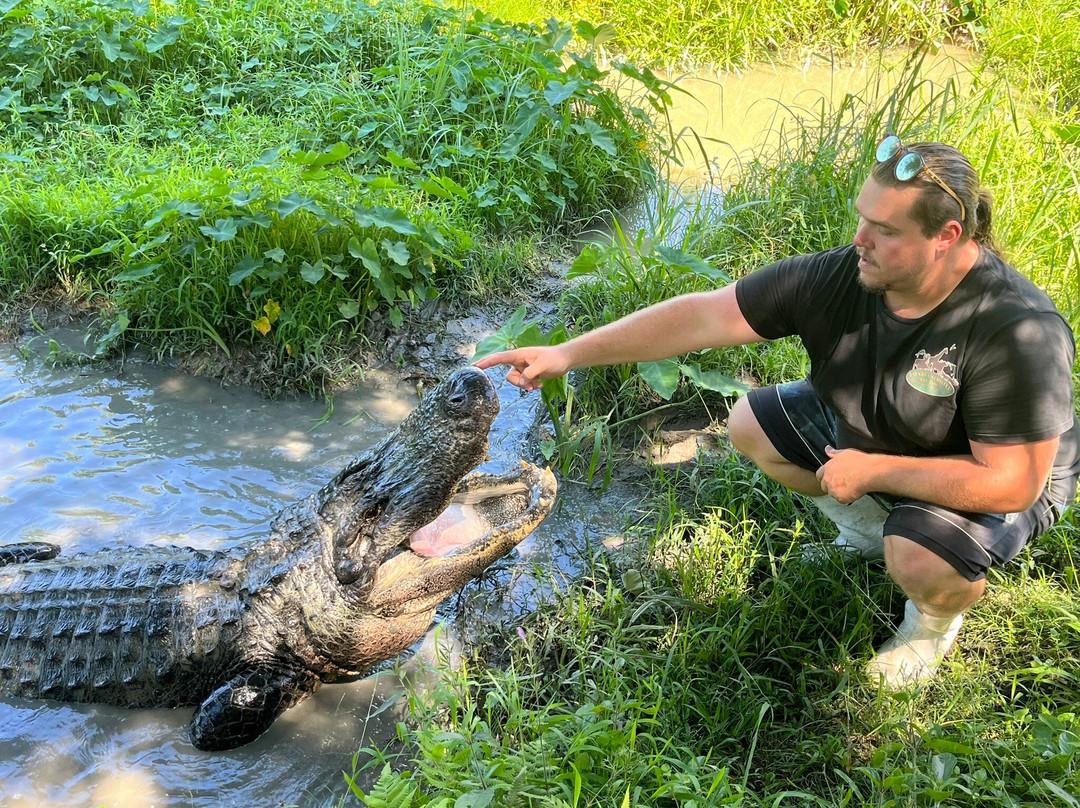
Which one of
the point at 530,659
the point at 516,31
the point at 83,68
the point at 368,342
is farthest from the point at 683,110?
Answer: the point at 530,659

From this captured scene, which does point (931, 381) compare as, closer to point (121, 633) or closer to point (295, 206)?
point (121, 633)

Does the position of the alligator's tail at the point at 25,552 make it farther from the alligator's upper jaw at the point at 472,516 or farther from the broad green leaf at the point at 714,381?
the broad green leaf at the point at 714,381

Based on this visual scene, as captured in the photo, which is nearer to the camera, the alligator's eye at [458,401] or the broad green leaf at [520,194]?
the alligator's eye at [458,401]

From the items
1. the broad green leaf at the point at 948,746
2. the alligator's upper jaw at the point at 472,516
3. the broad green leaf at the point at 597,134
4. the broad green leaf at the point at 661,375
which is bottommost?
the broad green leaf at the point at 948,746

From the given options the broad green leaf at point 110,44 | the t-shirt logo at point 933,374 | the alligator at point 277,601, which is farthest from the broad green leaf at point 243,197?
the t-shirt logo at point 933,374

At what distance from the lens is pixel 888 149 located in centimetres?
271

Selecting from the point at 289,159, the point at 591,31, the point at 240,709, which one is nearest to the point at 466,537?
the point at 240,709

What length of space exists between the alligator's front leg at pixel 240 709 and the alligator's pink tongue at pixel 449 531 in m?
0.67

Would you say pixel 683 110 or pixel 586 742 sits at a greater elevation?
pixel 683 110

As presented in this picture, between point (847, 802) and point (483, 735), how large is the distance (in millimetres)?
1091

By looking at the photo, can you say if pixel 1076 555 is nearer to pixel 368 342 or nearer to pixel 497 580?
pixel 497 580

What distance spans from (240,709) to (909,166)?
277 cm

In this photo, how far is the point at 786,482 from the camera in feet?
11.3

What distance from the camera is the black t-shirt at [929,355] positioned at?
101 inches
